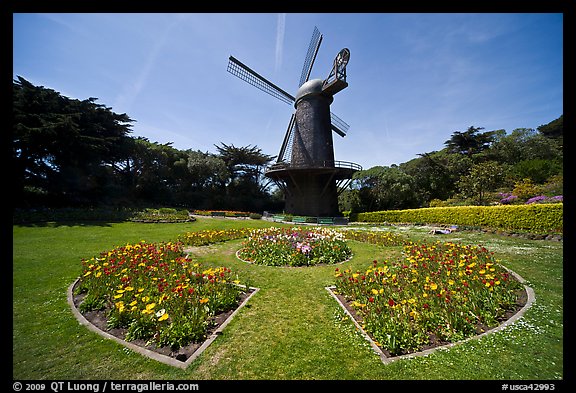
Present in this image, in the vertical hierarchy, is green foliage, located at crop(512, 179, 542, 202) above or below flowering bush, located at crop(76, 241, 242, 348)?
above

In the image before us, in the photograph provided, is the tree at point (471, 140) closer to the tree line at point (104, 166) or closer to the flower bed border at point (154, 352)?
the tree line at point (104, 166)

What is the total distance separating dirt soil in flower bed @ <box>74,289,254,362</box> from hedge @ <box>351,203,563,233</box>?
15916 millimetres

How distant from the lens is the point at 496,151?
34594 mm

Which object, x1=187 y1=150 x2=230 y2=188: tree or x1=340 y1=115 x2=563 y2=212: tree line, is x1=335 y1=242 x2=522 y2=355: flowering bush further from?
x1=187 y1=150 x2=230 y2=188: tree

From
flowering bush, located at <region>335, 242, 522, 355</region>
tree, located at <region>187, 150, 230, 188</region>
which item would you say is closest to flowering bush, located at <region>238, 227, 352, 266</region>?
flowering bush, located at <region>335, 242, 522, 355</region>

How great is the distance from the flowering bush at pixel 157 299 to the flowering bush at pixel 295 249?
2.62m

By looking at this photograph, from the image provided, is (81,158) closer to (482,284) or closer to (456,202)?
(482,284)

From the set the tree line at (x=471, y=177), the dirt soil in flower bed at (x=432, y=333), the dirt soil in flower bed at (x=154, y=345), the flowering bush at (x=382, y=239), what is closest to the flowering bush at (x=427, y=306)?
the dirt soil in flower bed at (x=432, y=333)

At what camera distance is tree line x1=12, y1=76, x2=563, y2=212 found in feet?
71.0

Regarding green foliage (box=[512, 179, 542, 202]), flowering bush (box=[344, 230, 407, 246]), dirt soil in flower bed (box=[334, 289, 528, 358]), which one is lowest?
dirt soil in flower bed (box=[334, 289, 528, 358])

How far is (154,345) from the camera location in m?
3.22

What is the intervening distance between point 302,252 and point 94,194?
32003mm

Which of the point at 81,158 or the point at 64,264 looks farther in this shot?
the point at 81,158
